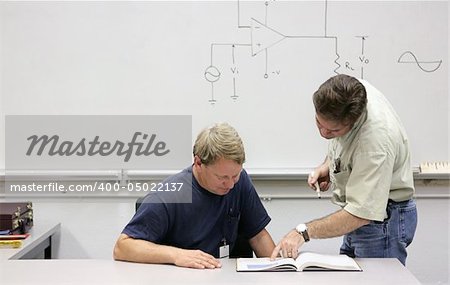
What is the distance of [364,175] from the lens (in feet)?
6.09

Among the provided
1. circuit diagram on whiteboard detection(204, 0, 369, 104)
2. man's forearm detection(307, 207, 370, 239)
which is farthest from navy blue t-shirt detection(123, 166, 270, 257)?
circuit diagram on whiteboard detection(204, 0, 369, 104)

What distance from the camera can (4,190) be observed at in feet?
9.46

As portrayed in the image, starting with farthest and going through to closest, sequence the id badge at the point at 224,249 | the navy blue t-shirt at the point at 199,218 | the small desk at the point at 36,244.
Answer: the small desk at the point at 36,244 → the id badge at the point at 224,249 → the navy blue t-shirt at the point at 199,218

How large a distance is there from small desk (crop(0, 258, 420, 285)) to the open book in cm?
2

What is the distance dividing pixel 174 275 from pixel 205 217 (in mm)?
292

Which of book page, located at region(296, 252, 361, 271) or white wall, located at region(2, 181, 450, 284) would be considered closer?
book page, located at region(296, 252, 361, 271)

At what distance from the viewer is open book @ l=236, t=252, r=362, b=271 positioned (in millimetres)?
1800

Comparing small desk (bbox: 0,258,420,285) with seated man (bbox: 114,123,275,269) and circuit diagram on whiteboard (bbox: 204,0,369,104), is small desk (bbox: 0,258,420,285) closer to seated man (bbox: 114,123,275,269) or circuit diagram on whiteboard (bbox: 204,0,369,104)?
seated man (bbox: 114,123,275,269)

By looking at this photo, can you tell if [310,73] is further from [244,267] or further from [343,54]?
[244,267]

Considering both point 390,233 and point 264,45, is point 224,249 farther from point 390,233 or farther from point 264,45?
point 264,45

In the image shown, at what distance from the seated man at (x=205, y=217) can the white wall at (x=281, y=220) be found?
772 mm

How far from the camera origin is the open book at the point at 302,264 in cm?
180

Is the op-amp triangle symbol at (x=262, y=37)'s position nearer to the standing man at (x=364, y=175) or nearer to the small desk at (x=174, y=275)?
the standing man at (x=364, y=175)

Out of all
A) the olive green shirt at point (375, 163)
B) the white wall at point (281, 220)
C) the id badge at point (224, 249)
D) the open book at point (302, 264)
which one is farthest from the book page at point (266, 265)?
the white wall at point (281, 220)
